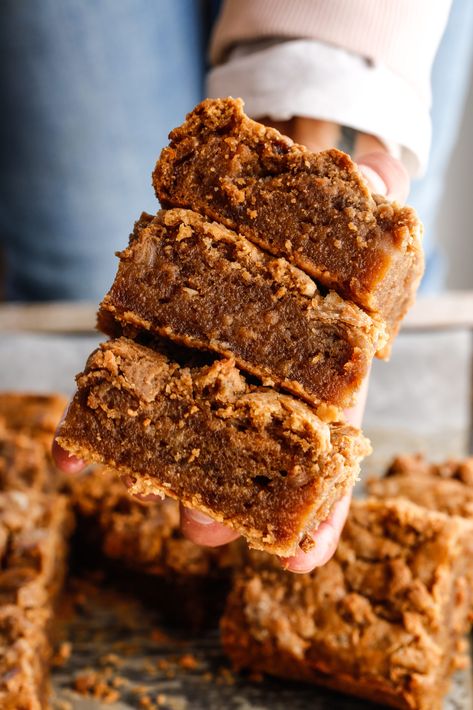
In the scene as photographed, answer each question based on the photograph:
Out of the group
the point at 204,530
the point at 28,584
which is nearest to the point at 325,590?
the point at 204,530

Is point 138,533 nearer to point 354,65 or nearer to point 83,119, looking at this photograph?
point 354,65

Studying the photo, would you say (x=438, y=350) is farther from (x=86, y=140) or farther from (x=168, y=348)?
(x=168, y=348)

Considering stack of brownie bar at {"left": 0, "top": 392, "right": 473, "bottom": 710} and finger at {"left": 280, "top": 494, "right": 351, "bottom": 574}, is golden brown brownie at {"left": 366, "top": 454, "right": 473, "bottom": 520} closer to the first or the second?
stack of brownie bar at {"left": 0, "top": 392, "right": 473, "bottom": 710}

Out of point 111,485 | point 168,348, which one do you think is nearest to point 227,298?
point 168,348

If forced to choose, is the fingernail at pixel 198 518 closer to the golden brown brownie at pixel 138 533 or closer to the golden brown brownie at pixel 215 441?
the golden brown brownie at pixel 215 441

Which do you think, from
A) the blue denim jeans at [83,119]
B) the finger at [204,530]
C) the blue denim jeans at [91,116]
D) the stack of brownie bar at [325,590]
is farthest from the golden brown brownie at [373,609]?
the blue denim jeans at [83,119]

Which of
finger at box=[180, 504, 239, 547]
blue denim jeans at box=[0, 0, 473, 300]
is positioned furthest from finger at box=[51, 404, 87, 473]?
blue denim jeans at box=[0, 0, 473, 300]

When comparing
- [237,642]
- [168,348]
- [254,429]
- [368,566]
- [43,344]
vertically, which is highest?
[43,344]
